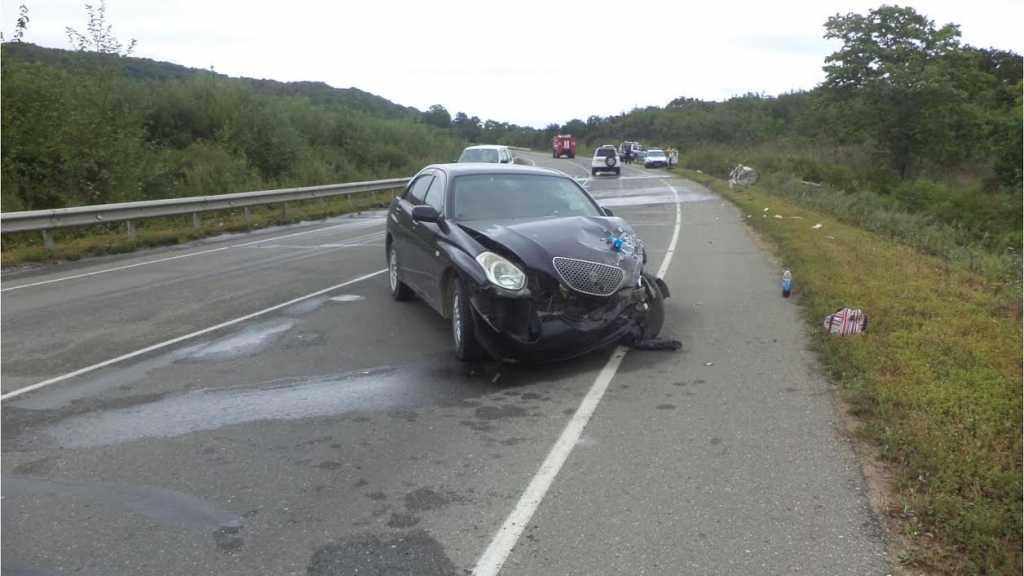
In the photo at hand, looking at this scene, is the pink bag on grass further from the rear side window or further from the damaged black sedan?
the rear side window

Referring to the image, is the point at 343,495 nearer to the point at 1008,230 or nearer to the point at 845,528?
the point at 845,528

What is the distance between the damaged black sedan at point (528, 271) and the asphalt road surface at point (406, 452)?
0.34 metres

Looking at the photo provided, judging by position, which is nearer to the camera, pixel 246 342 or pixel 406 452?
pixel 406 452

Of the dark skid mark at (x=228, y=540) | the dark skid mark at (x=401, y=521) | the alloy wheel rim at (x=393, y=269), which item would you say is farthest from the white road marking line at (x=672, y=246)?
the dark skid mark at (x=228, y=540)

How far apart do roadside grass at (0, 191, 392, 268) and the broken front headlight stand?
1120 centimetres

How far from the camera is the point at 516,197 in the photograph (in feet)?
27.7

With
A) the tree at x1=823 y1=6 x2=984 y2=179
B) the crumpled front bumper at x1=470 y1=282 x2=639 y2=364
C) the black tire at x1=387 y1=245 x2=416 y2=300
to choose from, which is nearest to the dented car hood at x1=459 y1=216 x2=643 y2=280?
the crumpled front bumper at x1=470 y1=282 x2=639 y2=364

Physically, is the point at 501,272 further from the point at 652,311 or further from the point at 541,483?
the point at 541,483

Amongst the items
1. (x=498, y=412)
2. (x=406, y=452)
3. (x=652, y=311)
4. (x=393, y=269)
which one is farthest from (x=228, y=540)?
(x=393, y=269)

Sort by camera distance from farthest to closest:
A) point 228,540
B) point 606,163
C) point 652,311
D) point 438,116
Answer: point 438,116 → point 606,163 → point 652,311 → point 228,540

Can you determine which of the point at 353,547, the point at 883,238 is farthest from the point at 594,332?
the point at 883,238

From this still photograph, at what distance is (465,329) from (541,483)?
2431 millimetres

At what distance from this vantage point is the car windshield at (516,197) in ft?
26.8

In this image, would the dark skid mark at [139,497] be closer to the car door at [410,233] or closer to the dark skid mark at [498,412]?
the dark skid mark at [498,412]
